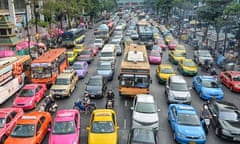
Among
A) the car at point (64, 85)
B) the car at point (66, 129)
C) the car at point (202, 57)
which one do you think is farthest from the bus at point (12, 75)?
the car at point (202, 57)

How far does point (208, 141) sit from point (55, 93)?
43.4 feet

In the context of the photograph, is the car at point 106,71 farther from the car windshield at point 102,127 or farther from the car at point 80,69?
the car windshield at point 102,127

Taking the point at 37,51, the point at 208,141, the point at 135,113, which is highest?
the point at 37,51

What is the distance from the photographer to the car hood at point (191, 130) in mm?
16625

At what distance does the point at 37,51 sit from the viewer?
41.2 meters

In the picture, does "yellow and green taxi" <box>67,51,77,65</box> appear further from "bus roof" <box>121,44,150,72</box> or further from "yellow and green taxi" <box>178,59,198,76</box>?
"yellow and green taxi" <box>178,59,198,76</box>

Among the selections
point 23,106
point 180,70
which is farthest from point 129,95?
point 180,70

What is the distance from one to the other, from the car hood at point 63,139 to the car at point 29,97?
7193 mm

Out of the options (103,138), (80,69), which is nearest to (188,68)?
(80,69)

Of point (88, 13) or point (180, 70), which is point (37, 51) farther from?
point (88, 13)

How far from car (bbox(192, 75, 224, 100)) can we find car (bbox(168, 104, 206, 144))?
6.42 m

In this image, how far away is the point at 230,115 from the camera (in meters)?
19.0

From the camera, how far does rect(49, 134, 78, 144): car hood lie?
15.5 m

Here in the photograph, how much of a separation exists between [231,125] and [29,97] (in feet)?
49.1
